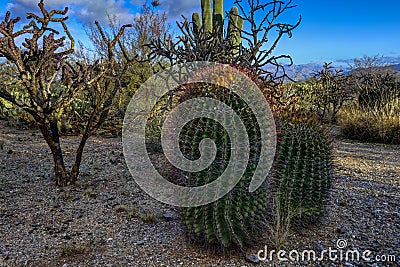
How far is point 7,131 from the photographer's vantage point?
7.09 metres

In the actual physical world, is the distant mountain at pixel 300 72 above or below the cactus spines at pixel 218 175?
above

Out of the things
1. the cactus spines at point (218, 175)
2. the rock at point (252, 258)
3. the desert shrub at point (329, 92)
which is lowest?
the rock at point (252, 258)

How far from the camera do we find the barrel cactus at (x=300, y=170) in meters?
2.65

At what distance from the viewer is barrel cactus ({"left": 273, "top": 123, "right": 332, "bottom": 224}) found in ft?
8.70

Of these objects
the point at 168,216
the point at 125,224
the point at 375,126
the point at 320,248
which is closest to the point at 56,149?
the point at 125,224

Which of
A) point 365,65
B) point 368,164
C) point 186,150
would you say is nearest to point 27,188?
point 186,150

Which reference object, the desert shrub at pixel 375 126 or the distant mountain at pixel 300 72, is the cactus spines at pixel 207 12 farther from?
the desert shrub at pixel 375 126

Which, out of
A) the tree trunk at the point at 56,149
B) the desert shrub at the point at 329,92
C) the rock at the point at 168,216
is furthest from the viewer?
the desert shrub at the point at 329,92

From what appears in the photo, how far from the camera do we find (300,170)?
270 cm

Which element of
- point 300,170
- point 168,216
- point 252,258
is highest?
point 300,170

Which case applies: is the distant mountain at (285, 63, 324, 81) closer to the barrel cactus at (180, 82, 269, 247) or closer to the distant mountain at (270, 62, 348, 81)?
the distant mountain at (270, 62, 348, 81)

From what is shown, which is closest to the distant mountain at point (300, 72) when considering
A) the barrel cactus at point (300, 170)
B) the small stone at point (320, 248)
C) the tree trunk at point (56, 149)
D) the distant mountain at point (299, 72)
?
the distant mountain at point (299, 72)

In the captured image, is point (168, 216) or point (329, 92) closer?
point (168, 216)

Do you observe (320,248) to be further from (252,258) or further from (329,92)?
(329,92)
